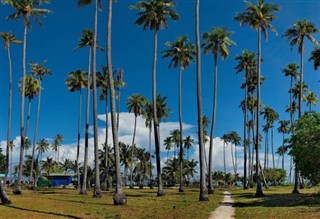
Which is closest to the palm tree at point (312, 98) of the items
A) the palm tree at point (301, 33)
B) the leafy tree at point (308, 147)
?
the palm tree at point (301, 33)

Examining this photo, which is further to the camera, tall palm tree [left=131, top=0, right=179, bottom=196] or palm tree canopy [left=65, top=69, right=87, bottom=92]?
palm tree canopy [left=65, top=69, right=87, bottom=92]

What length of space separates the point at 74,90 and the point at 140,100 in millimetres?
17610

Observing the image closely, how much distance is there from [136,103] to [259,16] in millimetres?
35902

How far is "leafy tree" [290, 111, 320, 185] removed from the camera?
28.6m

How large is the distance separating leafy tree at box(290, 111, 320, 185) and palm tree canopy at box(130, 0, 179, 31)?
828 inches

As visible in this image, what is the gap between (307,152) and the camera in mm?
28828

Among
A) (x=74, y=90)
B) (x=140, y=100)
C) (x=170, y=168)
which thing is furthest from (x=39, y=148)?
(x=74, y=90)

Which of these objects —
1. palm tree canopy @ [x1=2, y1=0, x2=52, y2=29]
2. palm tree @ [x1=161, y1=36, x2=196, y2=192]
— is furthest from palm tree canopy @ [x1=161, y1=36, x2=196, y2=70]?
palm tree canopy @ [x1=2, y1=0, x2=52, y2=29]

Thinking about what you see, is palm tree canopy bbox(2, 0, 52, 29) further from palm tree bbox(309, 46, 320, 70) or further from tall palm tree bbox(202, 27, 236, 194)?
palm tree bbox(309, 46, 320, 70)

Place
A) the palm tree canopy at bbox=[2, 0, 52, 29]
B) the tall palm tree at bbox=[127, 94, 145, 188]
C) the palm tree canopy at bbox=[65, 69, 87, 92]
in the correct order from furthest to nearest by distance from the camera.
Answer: the tall palm tree at bbox=[127, 94, 145, 188] → the palm tree canopy at bbox=[65, 69, 87, 92] → the palm tree canopy at bbox=[2, 0, 52, 29]

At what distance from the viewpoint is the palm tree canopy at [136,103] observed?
73750 mm

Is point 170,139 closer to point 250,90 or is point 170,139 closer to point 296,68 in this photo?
point 250,90

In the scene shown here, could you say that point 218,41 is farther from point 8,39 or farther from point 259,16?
point 8,39

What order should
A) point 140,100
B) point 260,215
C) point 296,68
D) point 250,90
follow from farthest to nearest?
point 140,100
point 250,90
point 296,68
point 260,215
